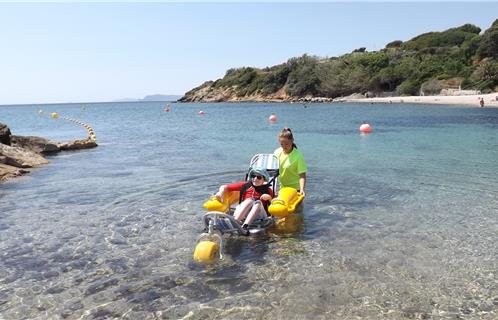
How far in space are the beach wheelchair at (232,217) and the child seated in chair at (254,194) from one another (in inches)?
4.8

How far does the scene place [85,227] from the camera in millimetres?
8930

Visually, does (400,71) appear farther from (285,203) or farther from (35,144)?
(285,203)

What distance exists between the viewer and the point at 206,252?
21.7 feet

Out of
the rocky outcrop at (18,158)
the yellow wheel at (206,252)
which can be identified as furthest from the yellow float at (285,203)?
the rocky outcrop at (18,158)

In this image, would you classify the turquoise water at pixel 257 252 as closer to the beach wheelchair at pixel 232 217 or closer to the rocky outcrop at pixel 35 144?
the beach wheelchair at pixel 232 217

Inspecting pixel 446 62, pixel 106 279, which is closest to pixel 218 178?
pixel 106 279

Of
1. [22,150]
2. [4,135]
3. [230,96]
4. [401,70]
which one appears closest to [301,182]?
[22,150]

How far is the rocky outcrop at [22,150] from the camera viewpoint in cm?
1546

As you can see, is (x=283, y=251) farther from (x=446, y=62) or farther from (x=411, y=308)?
(x=446, y=62)

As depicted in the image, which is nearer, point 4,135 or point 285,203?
point 285,203

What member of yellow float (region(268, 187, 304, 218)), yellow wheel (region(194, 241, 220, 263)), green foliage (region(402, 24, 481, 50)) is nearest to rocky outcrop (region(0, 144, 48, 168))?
yellow float (region(268, 187, 304, 218))

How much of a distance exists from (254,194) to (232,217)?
53.0 inches

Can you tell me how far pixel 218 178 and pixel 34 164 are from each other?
26.7 feet

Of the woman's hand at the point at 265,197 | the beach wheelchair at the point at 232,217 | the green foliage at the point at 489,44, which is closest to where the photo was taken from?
the beach wheelchair at the point at 232,217
